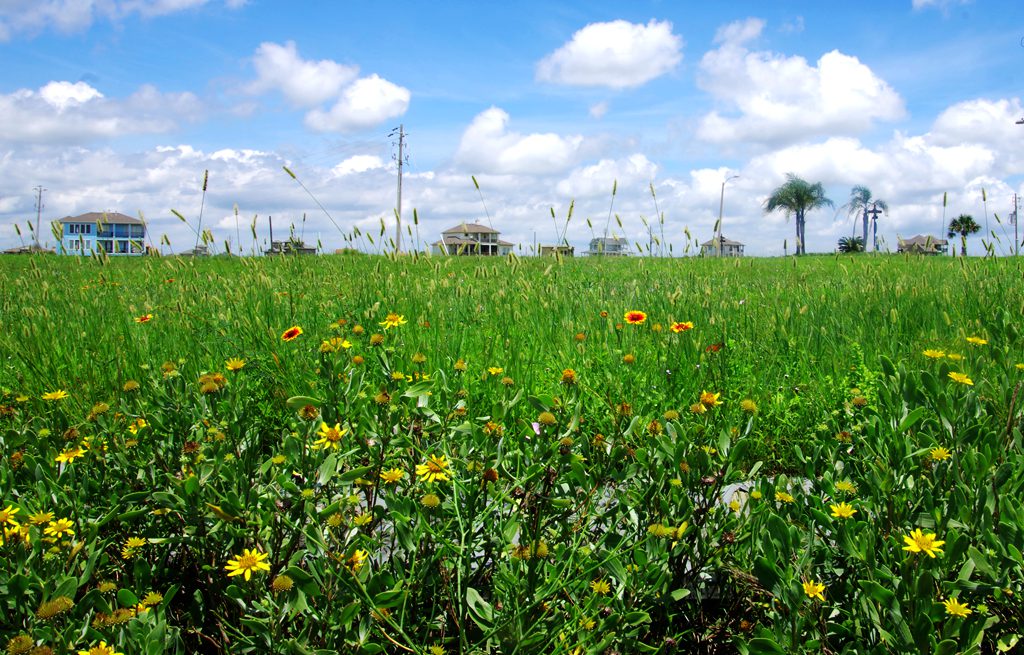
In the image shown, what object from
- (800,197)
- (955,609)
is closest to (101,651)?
(955,609)

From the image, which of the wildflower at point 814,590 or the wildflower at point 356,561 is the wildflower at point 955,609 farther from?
the wildflower at point 356,561

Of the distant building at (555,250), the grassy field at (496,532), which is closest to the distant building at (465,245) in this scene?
the distant building at (555,250)

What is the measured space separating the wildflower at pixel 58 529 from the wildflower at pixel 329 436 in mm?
542

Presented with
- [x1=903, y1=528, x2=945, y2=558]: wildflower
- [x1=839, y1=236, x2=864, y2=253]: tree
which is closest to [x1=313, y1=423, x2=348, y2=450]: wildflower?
[x1=903, y1=528, x2=945, y2=558]: wildflower

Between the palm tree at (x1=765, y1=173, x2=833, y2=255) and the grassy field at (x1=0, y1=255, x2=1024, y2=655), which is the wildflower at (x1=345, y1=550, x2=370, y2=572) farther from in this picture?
the palm tree at (x1=765, y1=173, x2=833, y2=255)

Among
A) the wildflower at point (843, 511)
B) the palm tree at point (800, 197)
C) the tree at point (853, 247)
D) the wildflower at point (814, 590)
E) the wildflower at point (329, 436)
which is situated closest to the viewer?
the wildflower at point (814, 590)

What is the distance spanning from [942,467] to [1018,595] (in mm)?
327

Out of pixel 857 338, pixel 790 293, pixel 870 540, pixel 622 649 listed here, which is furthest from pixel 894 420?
pixel 790 293

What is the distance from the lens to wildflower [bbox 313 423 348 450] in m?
1.56

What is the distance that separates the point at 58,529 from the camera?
4.91 ft

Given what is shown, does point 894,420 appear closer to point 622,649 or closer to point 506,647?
point 622,649

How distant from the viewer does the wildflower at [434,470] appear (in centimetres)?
150

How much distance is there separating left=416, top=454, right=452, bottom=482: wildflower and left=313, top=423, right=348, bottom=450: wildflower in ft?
0.66

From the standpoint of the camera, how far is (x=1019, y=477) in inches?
65.6
